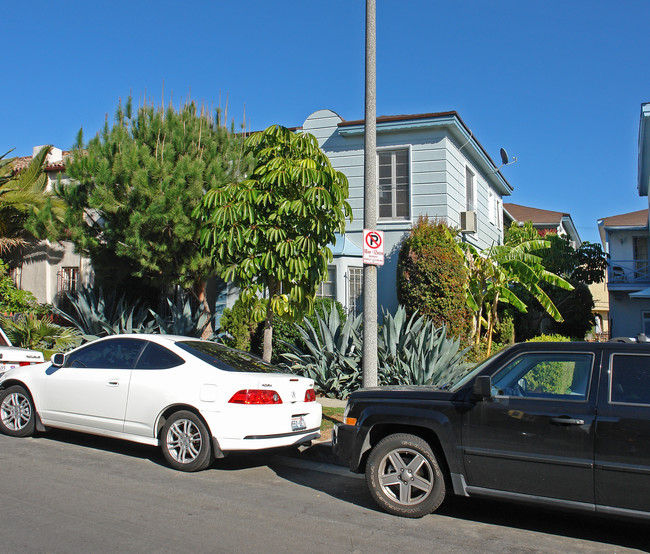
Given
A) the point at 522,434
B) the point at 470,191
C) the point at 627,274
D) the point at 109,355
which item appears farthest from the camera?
the point at 627,274

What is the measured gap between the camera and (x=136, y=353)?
7.54 metres

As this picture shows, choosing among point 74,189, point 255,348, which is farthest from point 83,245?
point 255,348

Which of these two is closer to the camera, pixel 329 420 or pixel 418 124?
pixel 329 420

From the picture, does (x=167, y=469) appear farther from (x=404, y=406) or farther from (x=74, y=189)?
(x=74, y=189)

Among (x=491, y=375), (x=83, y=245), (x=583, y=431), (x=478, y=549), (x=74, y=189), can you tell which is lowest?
(x=478, y=549)

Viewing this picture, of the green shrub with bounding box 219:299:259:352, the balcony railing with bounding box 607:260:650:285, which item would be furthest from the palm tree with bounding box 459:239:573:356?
the balcony railing with bounding box 607:260:650:285

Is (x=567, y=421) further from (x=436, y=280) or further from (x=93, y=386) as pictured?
(x=436, y=280)

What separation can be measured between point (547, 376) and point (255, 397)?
3140 millimetres

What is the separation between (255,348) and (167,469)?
7.71 m

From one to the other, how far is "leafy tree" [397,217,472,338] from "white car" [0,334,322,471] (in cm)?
607

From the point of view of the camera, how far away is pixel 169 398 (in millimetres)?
6887

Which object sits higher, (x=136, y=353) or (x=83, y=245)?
(x=83, y=245)

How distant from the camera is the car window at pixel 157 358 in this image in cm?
722

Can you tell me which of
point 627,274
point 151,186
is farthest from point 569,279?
point 151,186
